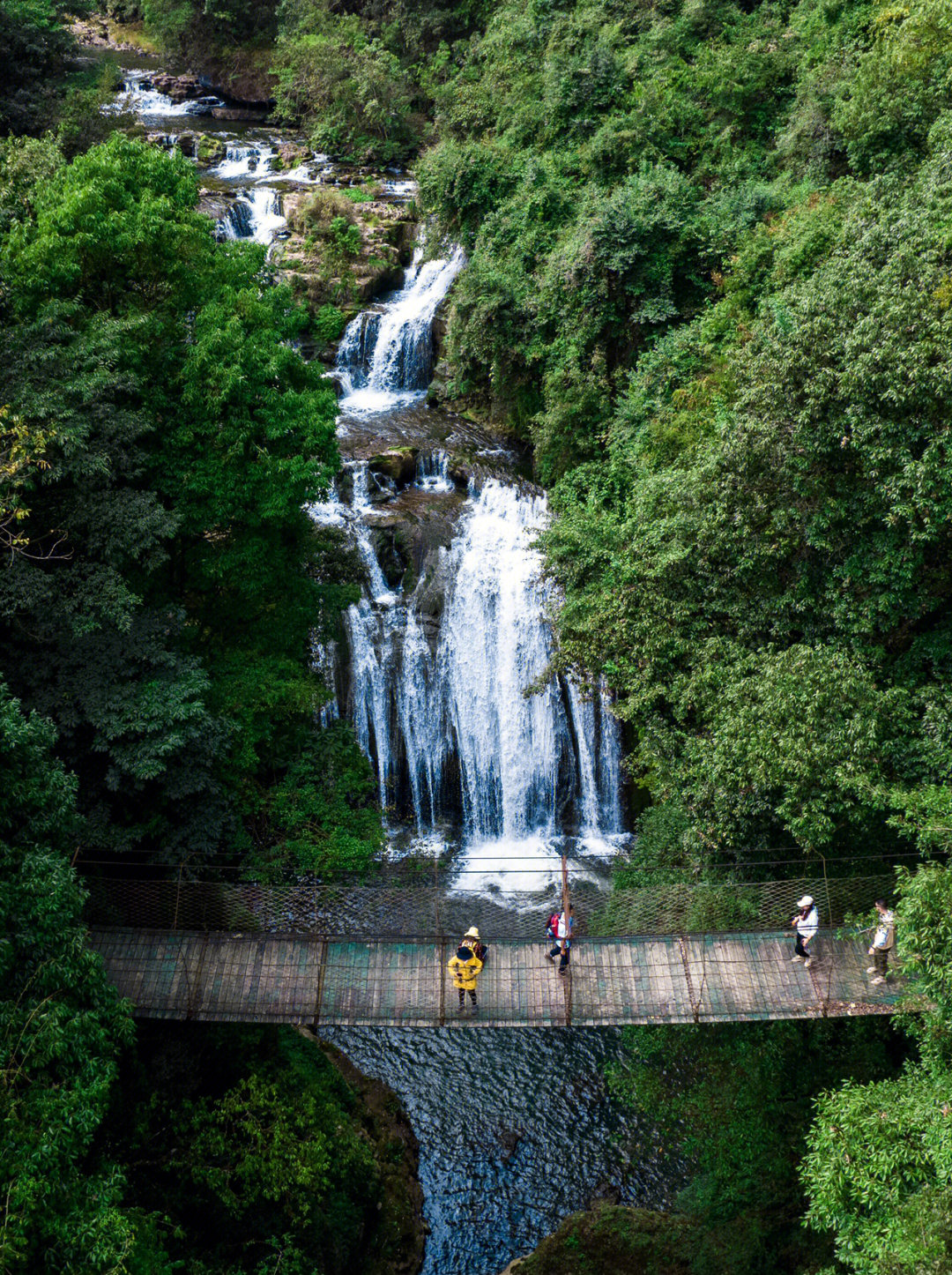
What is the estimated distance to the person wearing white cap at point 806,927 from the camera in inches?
524

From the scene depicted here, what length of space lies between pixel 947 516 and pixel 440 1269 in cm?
1327

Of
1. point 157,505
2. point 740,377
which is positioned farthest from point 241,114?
point 740,377

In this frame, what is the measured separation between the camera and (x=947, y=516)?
12.2m

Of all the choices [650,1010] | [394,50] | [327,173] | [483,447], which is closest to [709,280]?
[483,447]

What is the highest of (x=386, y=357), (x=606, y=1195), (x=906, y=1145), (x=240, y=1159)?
(x=386, y=357)

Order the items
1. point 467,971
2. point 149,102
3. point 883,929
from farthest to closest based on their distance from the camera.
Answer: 1. point 149,102
2. point 467,971
3. point 883,929

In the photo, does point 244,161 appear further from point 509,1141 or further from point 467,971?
point 509,1141

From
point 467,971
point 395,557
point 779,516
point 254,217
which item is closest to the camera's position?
point 467,971

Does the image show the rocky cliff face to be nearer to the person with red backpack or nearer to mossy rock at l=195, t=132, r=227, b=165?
mossy rock at l=195, t=132, r=227, b=165

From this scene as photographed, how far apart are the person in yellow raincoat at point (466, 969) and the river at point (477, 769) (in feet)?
11.6

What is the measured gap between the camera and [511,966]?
1387cm

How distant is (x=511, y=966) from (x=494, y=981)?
0.39 metres

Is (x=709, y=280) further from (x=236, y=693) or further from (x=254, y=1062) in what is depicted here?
(x=254, y=1062)

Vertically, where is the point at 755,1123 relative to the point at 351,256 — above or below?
below
